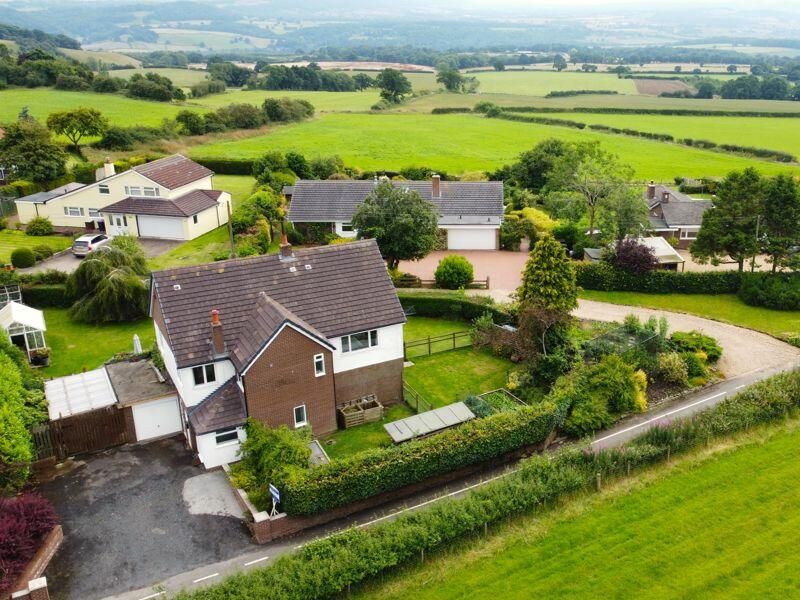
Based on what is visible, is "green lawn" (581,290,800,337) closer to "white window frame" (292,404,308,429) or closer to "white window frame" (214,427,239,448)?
"white window frame" (292,404,308,429)

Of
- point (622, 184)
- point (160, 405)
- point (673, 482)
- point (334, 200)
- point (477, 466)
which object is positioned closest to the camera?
point (673, 482)

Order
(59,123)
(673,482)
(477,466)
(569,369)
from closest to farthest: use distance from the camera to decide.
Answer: (673,482) → (477,466) → (569,369) → (59,123)

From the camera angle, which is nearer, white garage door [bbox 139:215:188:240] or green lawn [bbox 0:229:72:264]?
green lawn [bbox 0:229:72:264]

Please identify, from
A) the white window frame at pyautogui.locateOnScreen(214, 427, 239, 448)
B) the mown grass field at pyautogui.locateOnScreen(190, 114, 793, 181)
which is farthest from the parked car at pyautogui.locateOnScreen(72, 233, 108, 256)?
the mown grass field at pyautogui.locateOnScreen(190, 114, 793, 181)

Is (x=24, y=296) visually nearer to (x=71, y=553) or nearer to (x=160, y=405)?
(x=160, y=405)

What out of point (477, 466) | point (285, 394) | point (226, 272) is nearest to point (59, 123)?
point (226, 272)

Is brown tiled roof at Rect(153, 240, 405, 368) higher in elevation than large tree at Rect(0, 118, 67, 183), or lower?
lower
